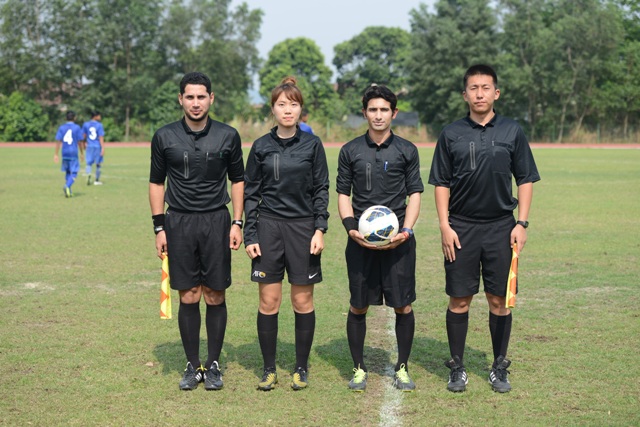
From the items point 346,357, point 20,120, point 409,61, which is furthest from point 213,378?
point 409,61

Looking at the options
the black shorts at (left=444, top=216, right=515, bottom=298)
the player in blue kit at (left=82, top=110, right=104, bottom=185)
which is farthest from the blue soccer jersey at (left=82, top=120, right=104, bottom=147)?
the black shorts at (left=444, top=216, right=515, bottom=298)

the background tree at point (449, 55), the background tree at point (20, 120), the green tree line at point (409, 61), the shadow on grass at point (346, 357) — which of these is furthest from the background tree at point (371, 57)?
the shadow on grass at point (346, 357)

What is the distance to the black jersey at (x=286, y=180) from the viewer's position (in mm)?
5328

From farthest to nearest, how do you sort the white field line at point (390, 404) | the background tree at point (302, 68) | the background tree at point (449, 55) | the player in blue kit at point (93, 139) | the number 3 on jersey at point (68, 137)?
the background tree at point (302, 68), the background tree at point (449, 55), the player in blue kit at point (93, 139), the number 3 on jersey at point (68, 137), the white field line at point (390, 404)

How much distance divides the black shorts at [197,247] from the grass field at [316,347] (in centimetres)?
73

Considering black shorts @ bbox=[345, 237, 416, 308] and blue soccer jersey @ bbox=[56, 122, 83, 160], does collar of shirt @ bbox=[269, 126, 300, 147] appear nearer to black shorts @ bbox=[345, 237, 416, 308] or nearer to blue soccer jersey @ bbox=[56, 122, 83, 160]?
black shorts @ bbox=[345, 237, 416, 308]

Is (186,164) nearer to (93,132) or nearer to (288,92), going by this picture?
(288,92)

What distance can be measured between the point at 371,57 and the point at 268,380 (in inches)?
3765

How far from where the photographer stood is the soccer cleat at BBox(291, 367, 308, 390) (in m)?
5.36

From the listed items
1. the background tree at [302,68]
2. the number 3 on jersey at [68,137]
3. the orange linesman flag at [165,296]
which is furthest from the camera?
the background tree at [302,68]

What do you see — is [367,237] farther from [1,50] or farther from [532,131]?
[1,50]

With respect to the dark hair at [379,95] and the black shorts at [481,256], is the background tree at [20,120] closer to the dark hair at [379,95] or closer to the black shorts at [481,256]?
the dark hair at [379,95]

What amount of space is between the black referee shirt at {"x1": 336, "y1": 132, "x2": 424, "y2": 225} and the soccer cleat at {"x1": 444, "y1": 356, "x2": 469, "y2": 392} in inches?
39.7

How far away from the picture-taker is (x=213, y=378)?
5430 mm
